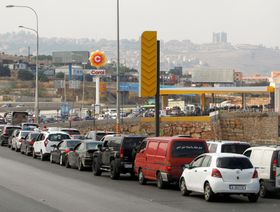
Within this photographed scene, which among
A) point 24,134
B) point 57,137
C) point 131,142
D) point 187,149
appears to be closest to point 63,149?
point 57,137

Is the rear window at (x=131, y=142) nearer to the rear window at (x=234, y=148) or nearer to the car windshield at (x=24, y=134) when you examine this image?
the rear window at (x=234, y=148)

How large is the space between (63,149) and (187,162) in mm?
14359

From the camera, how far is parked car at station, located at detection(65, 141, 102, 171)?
3653 centimetres

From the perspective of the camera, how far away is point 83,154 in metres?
36.8

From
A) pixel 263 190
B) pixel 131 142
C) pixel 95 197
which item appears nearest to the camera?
pixel 95 197

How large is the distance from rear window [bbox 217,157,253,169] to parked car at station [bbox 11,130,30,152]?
30.2m


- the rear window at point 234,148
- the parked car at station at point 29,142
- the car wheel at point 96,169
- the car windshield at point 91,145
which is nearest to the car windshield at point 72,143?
the car windshield at point 91,145

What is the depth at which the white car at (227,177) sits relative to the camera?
23031mm

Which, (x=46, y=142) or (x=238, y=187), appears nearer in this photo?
(x=238, y=187)

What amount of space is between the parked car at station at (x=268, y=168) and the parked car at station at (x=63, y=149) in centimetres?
1547

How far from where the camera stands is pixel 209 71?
14512 cm

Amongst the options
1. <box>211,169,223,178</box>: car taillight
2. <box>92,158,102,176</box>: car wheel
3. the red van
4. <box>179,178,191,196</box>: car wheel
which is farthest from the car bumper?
<box>92,158,102,176</box>: car wheel

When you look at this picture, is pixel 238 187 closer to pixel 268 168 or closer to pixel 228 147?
pixel 268 168

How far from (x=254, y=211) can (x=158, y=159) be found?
7808 millimetres
